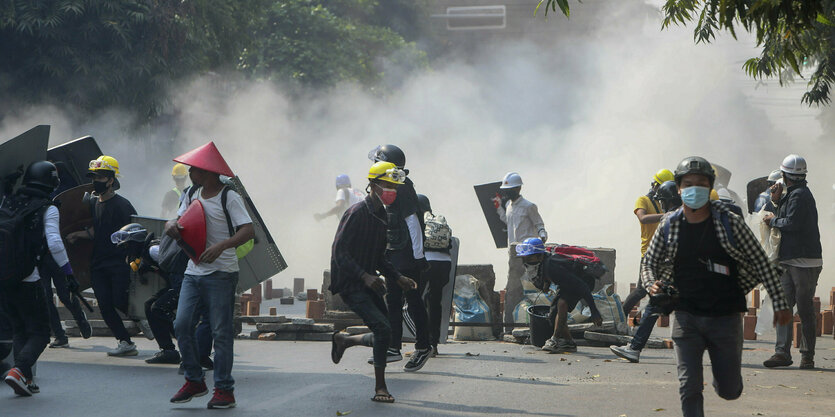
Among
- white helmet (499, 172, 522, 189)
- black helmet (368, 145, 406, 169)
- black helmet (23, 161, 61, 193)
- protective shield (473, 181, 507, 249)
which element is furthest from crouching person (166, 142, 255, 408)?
protective shield (473, 181, 507, 249)

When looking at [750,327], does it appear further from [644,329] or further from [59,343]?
[59,343]

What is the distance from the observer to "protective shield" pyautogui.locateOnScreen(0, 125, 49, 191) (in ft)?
25.6

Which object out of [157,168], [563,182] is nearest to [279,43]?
[157,168]

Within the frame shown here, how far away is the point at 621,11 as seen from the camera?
42.7 meters

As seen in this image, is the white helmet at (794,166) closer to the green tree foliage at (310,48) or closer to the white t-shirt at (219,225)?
the white t-shirt at (219,225)

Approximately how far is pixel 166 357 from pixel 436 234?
235 centimetres

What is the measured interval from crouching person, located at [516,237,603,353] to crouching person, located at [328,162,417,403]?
2944 millimetres

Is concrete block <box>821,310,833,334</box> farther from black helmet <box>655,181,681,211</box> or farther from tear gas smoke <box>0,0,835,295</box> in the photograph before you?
tear gas smoke <box>0,0,835,295</box>

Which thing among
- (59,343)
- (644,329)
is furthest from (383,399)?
(59,343)

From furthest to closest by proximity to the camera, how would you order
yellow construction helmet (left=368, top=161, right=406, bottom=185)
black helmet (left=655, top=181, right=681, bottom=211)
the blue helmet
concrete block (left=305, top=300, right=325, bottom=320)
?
concrete block (left=305, top=300, right=325, bottom=320)
the blue helmet
black helmet (left=655, top=181, right=681, bottom=211)
yellow construction helmet (left=368, top=161, right=406, bottom=185)

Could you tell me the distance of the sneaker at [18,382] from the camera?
6680mm

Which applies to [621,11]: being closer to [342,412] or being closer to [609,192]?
[609,192]

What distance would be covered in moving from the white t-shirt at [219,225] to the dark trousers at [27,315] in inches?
44.3

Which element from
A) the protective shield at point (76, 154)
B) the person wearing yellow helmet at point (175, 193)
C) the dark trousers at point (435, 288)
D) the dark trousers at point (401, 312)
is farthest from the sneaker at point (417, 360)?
the person wearing yellow helmet at point (175, 193)
